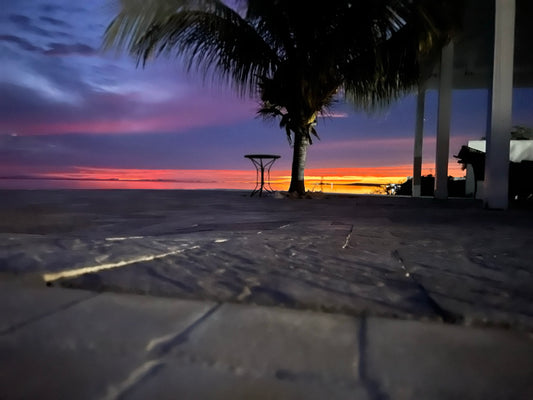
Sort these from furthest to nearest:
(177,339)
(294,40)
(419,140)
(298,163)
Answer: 1. (419,140)
2. (298,163)
3. (294,40)
4. (177,339)

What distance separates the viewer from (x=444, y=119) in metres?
6.71

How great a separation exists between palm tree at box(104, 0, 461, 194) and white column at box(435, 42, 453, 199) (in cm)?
56

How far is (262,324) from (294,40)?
601 centimetres

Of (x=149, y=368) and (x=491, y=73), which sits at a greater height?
(x=491, y=73)

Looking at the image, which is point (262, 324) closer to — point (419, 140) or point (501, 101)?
point (501, 101)

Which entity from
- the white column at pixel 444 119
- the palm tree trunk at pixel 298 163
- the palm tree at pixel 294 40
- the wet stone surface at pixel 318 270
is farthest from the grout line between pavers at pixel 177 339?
the white column at pixel 444 119

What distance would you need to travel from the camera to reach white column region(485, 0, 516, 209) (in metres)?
3.82

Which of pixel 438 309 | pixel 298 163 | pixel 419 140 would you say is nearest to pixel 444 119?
pixel 419 140

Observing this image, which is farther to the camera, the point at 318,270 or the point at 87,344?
the point at 318,270

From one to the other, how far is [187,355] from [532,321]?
596mm

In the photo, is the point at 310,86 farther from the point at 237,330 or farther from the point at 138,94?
the point at 138,94

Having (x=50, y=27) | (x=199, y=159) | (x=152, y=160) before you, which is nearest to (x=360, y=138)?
(x=199, y=159)

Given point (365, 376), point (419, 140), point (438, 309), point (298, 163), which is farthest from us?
point (419, 140)

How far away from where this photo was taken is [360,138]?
14.5m
